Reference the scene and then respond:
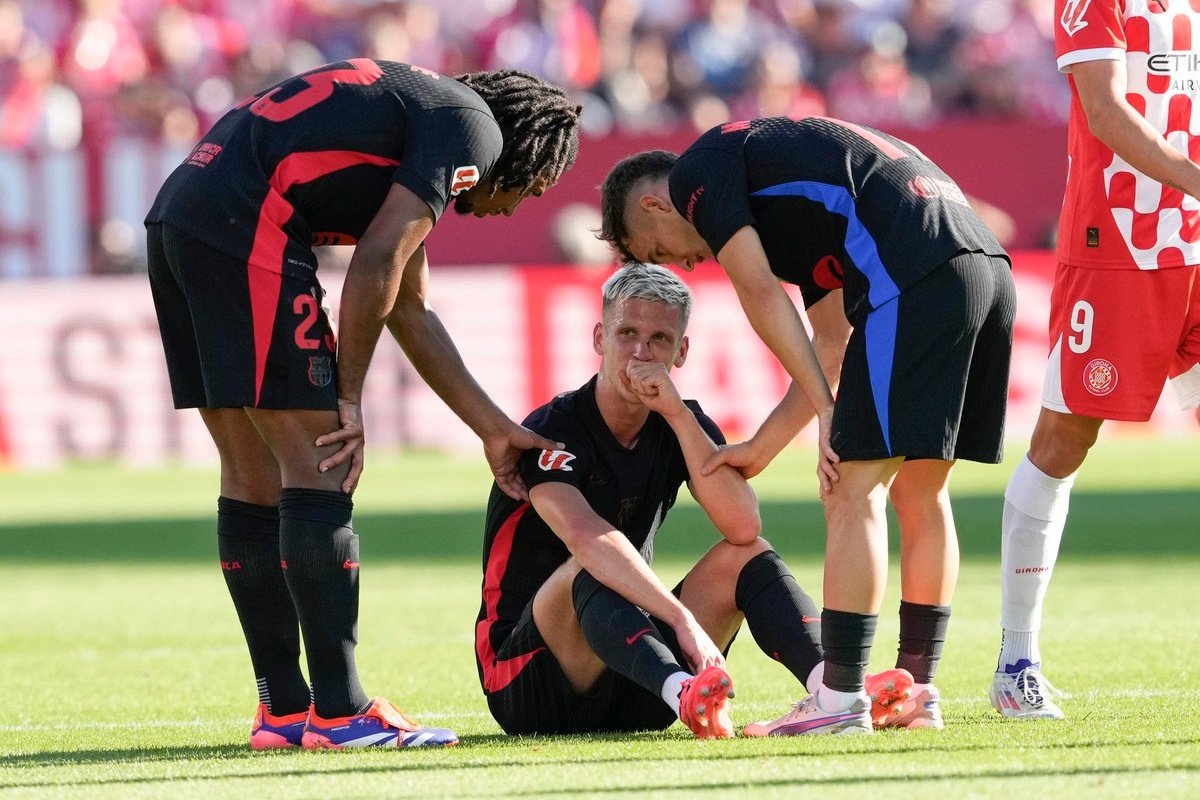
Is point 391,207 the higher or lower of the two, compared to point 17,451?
higher

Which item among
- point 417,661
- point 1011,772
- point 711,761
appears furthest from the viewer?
point 417,661

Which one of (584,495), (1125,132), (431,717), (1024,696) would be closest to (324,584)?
(584,495)

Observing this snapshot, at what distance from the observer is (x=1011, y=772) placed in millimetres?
3838

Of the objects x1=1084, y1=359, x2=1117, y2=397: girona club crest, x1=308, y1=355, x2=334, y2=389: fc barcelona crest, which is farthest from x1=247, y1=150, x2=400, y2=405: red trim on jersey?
x1=1084, y1=359, x2=1117, y2=397: girona club crest

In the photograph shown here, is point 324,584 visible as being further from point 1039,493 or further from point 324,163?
point 1039,493

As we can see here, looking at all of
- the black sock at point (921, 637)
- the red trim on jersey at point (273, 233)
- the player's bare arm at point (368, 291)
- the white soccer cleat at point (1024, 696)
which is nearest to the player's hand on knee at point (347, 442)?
the player's bare arm at point (368, 291)

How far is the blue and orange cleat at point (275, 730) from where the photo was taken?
4688 mm

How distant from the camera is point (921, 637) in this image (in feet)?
15.7

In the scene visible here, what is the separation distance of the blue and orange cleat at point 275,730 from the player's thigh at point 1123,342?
2.34 m

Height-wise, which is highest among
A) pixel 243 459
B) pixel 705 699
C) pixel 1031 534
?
pixel 243 459

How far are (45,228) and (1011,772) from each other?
1303 centimetres

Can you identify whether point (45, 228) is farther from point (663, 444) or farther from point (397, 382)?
point (663, 444)

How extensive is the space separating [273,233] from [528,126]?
0.80 metres

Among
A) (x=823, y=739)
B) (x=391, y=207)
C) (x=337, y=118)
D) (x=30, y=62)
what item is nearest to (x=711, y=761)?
(x=823, y=739)
